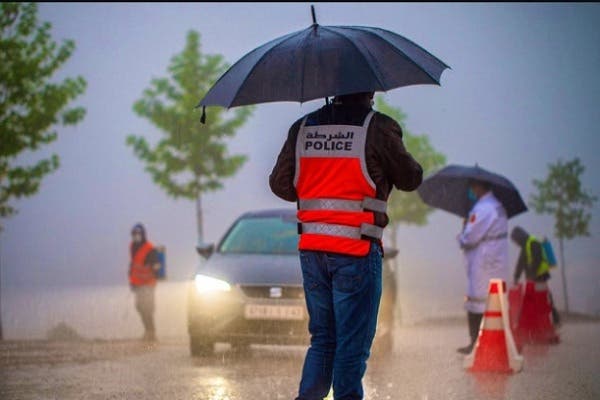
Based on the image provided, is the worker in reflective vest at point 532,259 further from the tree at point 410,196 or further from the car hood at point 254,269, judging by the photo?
the tree at point 410,196

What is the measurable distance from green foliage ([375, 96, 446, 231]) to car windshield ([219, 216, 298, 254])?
75.1 feet

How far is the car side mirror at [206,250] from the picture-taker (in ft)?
38.2

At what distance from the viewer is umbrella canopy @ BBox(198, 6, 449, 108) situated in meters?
5.36

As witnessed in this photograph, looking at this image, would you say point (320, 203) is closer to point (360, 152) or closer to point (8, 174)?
point (360, 152)

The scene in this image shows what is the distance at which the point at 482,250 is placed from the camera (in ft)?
35.2

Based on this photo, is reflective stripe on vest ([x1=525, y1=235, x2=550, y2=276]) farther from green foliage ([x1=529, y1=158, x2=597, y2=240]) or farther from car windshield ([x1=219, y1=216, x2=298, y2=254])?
green foliage ([x1=529, y1=158, x2=597, y2=240])

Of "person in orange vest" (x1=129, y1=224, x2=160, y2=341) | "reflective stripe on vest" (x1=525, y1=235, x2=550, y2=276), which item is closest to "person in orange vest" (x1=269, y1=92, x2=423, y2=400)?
"reflective stripe on vest" (x1=525, y1=235, x2=550, y2=276)

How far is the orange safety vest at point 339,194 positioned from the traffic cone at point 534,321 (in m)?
8.79

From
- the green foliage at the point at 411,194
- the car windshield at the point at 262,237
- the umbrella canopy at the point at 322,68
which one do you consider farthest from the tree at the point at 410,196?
the umbrella canopy at the point at 322,68

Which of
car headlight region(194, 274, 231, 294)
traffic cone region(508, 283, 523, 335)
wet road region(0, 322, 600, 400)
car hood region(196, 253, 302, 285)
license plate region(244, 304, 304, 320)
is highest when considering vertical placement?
car hood region(196, 253, 302, 285)

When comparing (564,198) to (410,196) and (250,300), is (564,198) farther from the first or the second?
(250,300)

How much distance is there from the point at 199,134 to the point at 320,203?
26.1 metres

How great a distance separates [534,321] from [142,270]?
6103 millimetres

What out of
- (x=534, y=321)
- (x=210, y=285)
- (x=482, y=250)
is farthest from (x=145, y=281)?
(x=482, y=250)
